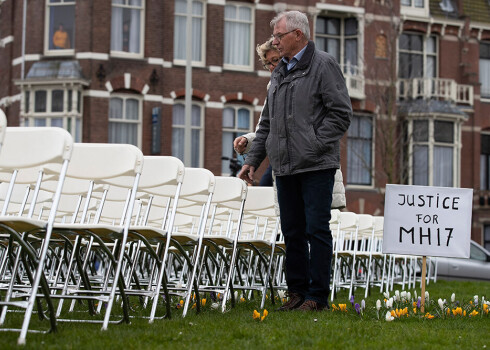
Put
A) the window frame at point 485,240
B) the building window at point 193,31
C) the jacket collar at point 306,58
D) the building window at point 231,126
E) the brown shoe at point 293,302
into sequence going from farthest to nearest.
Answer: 1. the window frame at point 485,240
2. the building window at point 231,126
3. the building window at point 193,31
4. the brown shoe at point 293,302
5. the jacket collar at point 306,58

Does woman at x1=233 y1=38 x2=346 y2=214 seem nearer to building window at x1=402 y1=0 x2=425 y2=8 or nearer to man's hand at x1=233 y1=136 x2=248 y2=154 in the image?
man's hand at x1=233 y1=136 x2=248 y2=154

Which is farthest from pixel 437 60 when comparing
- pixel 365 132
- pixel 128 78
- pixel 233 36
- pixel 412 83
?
pixel 128 78

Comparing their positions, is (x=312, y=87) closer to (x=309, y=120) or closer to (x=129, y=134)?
(x=309, y=120)

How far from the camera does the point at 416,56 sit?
33.7 m

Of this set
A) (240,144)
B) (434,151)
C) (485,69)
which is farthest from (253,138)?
(485,69)

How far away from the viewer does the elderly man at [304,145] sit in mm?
7012

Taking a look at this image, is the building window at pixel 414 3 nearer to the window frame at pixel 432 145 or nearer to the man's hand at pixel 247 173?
the window frame at pixel 432 145

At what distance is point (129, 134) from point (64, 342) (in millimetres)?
23619

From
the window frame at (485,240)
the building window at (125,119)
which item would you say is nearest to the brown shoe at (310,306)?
the building window at (125,119)

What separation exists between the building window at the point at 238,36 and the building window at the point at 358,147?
4.28 meters

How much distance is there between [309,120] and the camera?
23.2 ft

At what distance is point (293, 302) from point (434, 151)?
2664cm

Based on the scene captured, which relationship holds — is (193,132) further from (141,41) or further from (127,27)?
(127,27)

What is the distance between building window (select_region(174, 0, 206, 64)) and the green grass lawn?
2268 centimetres
